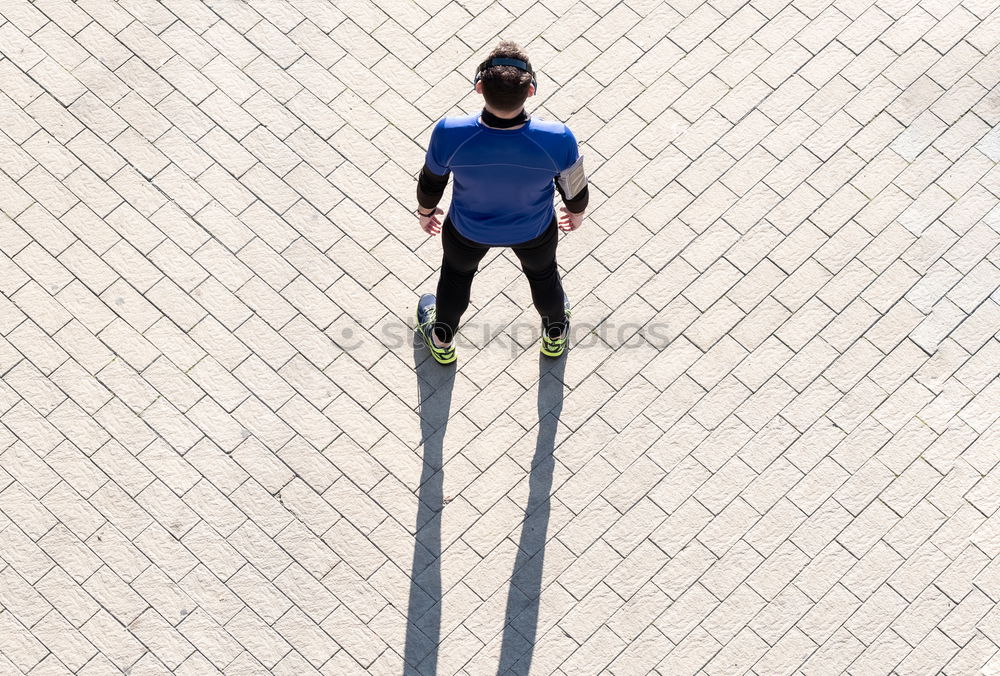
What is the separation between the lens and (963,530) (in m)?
5.54

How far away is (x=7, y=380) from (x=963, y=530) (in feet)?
17.4

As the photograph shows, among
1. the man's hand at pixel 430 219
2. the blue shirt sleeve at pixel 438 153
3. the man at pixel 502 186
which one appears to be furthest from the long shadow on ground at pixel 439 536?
the blue shirt sleeve at pixel 438 153

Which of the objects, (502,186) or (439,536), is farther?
(439,536)

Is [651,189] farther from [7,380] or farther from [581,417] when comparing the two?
[7,380]

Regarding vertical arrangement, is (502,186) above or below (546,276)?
above

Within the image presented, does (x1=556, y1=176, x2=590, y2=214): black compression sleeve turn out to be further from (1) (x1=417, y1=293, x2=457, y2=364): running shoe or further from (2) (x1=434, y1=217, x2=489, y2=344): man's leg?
(1) (x1=417, y1=293, x2=457, y2=364): running shoe

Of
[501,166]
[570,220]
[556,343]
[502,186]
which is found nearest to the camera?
[501,166]

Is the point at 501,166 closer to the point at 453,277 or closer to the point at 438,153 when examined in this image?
the point at 438,153

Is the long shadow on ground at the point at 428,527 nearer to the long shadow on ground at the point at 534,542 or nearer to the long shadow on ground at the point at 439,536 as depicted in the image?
the long shadow on ground at the point at 439,536

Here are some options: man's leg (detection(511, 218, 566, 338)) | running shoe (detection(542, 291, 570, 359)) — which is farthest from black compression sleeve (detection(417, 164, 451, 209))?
running shoe (detection(542, 291, 570, 359))

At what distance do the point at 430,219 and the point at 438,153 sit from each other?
25.0 inches

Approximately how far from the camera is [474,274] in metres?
5.38

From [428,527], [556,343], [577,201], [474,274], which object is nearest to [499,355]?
[556,343]

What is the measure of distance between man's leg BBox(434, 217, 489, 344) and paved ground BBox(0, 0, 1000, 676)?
1.11ft
